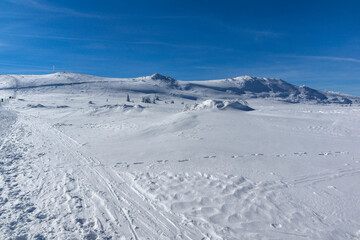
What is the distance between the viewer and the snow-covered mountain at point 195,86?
88312 millimetres

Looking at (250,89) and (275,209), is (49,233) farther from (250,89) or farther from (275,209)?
(250,89)

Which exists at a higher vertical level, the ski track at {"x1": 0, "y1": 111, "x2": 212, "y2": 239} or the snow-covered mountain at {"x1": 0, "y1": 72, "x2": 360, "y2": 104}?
the snow-covered mountain at {"x1": 0, "y1": 72, "x2": 360, "y2": 104}

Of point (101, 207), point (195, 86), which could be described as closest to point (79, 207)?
point (101, 207)

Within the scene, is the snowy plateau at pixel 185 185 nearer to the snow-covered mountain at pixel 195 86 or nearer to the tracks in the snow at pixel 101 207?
the tracks in the snow at pixel 101 207

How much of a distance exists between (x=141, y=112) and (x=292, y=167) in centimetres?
1973

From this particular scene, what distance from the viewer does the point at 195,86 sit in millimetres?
105375

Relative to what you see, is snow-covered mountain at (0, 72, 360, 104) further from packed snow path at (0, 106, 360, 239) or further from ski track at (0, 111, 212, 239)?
packed snow path at (0, 106, 360, 239)

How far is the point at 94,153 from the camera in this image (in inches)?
428

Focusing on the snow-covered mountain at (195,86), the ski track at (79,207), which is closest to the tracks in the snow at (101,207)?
the ski track at (79,207)

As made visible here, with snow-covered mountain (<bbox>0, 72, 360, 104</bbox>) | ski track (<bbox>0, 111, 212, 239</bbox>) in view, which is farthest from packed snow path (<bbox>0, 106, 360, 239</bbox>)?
snow-covered mountain (<bbox>0, 72, 360, 104</bbox>)

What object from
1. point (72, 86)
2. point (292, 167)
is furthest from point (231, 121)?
point (72, 86)

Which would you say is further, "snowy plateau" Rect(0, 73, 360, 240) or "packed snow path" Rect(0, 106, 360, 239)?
"snowy plateau" Rect(0, 73, 360, 240)

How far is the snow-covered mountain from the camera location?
8831 cm

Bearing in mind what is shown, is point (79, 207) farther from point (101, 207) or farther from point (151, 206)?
point (151, 206)
